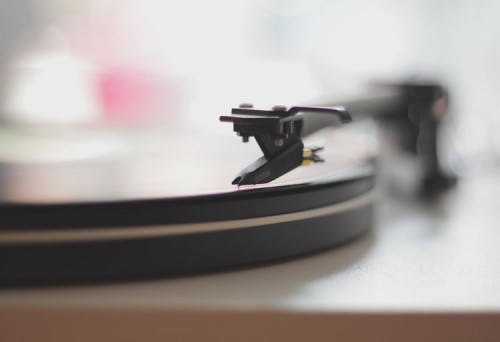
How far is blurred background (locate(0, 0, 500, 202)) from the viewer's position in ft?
3.30

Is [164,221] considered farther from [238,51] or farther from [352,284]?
[238,51]

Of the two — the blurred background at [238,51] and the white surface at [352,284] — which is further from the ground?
the blurred background at [238,51]

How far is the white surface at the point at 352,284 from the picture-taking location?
38 centimetres

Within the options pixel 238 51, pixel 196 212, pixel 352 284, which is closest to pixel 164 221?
pixel 196 212

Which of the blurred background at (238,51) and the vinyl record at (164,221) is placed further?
the blurred background at (238,51)

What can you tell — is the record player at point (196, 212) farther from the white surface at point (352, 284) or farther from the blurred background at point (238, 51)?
the blurred background at point (238, 51)

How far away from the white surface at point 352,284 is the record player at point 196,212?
0.04 feet

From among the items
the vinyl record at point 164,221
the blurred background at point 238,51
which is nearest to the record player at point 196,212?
the vinyl record at point 164,221

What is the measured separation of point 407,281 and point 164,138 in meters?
0.46

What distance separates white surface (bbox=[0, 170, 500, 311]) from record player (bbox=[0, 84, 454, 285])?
0.04 ft

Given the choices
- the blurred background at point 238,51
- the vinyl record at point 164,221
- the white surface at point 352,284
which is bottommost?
the white surface at point 352,284

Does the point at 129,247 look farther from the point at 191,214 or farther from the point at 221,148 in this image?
the point at 221,148

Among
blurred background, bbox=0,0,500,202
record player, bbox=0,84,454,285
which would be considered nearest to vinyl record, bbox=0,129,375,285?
record player, bbox=0,84,454,285

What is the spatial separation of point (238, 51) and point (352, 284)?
2.66ft
